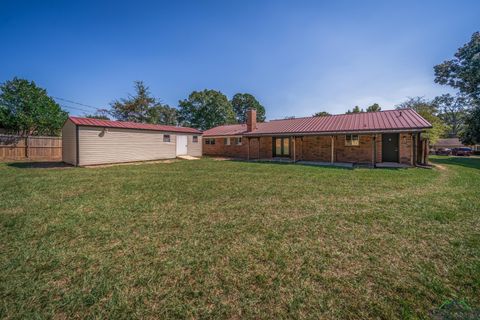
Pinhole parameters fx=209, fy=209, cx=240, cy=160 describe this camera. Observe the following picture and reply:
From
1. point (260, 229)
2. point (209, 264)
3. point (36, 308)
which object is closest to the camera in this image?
point (36, 308)

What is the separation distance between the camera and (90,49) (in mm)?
13352

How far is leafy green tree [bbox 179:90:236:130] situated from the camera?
39.2 metres

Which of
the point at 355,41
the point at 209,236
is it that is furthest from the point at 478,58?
the point at 209,236

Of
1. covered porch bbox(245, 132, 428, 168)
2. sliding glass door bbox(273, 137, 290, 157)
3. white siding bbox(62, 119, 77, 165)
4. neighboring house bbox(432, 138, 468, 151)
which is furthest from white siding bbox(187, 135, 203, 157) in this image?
neighboring house bbox(432, 138, 468, 151)

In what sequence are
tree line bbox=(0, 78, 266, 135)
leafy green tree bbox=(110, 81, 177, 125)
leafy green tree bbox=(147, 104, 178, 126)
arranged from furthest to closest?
leafy green tree bbox=(147, 104, 178, 126) < leafy green tree bbox=(110, 81, 177, 125) < tree line bbox=(0, 78, 266, 135)

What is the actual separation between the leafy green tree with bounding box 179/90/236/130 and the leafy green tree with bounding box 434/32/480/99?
1165 inches

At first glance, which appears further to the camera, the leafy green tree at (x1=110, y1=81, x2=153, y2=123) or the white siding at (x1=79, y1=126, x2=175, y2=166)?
the leafy green tree at (x1=110, y1=81, x2=153, y2=123)

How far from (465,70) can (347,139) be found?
17.7m

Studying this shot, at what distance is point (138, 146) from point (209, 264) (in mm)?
14584

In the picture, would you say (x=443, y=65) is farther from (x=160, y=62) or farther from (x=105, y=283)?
(x=105, y=283)

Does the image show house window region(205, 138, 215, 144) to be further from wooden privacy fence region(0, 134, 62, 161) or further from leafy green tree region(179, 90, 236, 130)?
leafy green tree region(179, 90, 236, 130)

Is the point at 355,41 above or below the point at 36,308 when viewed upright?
above

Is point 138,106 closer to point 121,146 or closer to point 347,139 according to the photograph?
point 121,146

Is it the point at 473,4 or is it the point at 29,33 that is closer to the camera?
the point at 473,4
